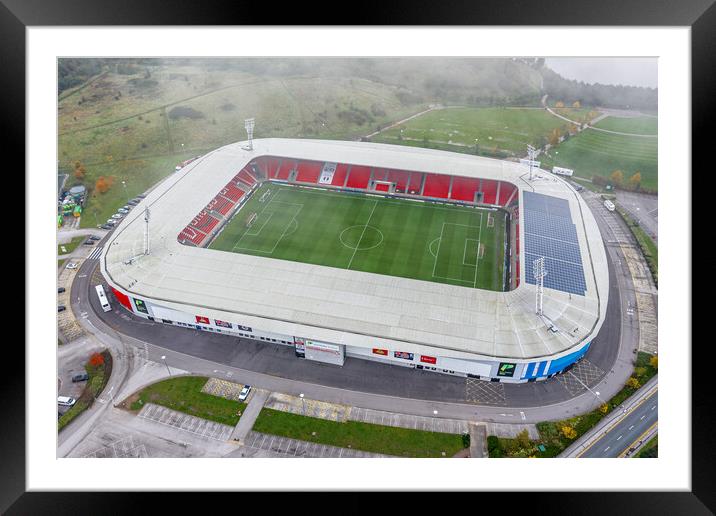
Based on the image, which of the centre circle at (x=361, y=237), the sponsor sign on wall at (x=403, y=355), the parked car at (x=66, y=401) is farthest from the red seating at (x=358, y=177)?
the parked car at (x=66, y=401)

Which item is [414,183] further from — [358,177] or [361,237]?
[361,237]

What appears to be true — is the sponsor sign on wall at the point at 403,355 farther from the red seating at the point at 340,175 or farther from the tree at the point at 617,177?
the tree at the point at 617,177

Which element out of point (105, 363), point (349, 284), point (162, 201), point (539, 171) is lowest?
point (105, 363)

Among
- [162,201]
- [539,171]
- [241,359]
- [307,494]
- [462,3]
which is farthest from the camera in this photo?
[539,171]

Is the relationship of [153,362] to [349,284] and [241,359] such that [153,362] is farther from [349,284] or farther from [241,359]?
[349,284]

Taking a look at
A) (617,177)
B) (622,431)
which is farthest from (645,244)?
(622,431)

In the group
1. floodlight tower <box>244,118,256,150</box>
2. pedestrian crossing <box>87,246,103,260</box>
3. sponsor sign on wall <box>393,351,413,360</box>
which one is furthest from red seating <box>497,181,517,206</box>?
pedestrian crossing <box>87,246,103,260</box>

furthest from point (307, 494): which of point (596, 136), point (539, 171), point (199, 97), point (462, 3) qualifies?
point (596, 136)
